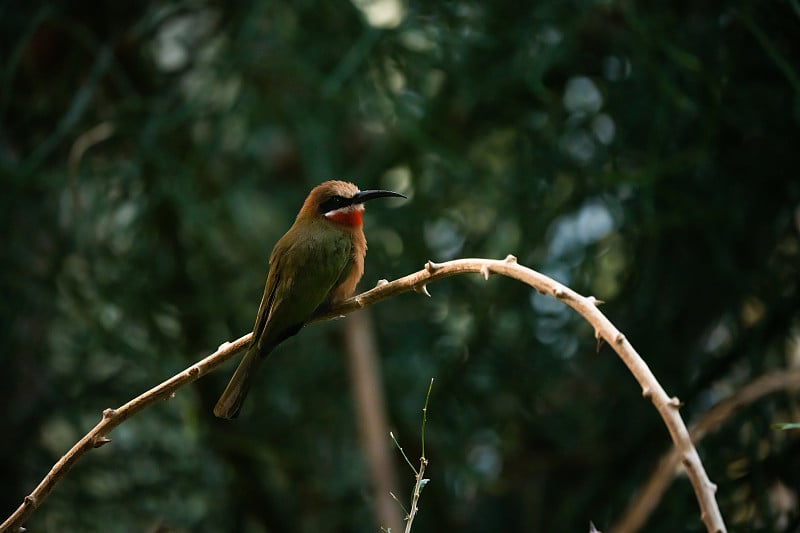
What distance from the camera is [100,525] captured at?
5090 mm

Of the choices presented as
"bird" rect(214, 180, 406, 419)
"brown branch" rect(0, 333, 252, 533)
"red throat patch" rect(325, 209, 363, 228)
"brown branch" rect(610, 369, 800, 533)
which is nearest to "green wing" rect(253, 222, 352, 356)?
"bird" rect(214, 180, 406, 419)

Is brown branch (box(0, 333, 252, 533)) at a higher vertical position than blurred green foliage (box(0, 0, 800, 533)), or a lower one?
higher

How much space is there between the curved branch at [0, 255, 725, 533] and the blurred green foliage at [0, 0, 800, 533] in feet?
7.12

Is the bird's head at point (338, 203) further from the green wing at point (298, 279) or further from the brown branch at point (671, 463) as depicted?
the brown branch at point (671, 463)

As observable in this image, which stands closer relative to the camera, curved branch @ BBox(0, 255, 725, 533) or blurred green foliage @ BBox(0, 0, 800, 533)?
curved branch @ BBox(0, 255, 725, 533)

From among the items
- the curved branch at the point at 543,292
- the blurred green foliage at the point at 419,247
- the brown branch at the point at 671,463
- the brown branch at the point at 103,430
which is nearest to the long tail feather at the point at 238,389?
the curved branch at the point at 543,292

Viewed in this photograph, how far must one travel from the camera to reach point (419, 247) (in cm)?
473

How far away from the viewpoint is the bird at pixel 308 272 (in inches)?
93.9

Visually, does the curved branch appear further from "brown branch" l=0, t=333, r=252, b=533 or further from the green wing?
the green wing

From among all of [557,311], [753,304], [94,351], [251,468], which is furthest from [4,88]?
[753,304]

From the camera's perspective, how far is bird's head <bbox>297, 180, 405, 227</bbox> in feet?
9.96

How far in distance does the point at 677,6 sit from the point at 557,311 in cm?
155

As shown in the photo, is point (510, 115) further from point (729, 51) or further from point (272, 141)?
point (272, 141)

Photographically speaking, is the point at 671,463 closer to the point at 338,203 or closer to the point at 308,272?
the point at 308,272
